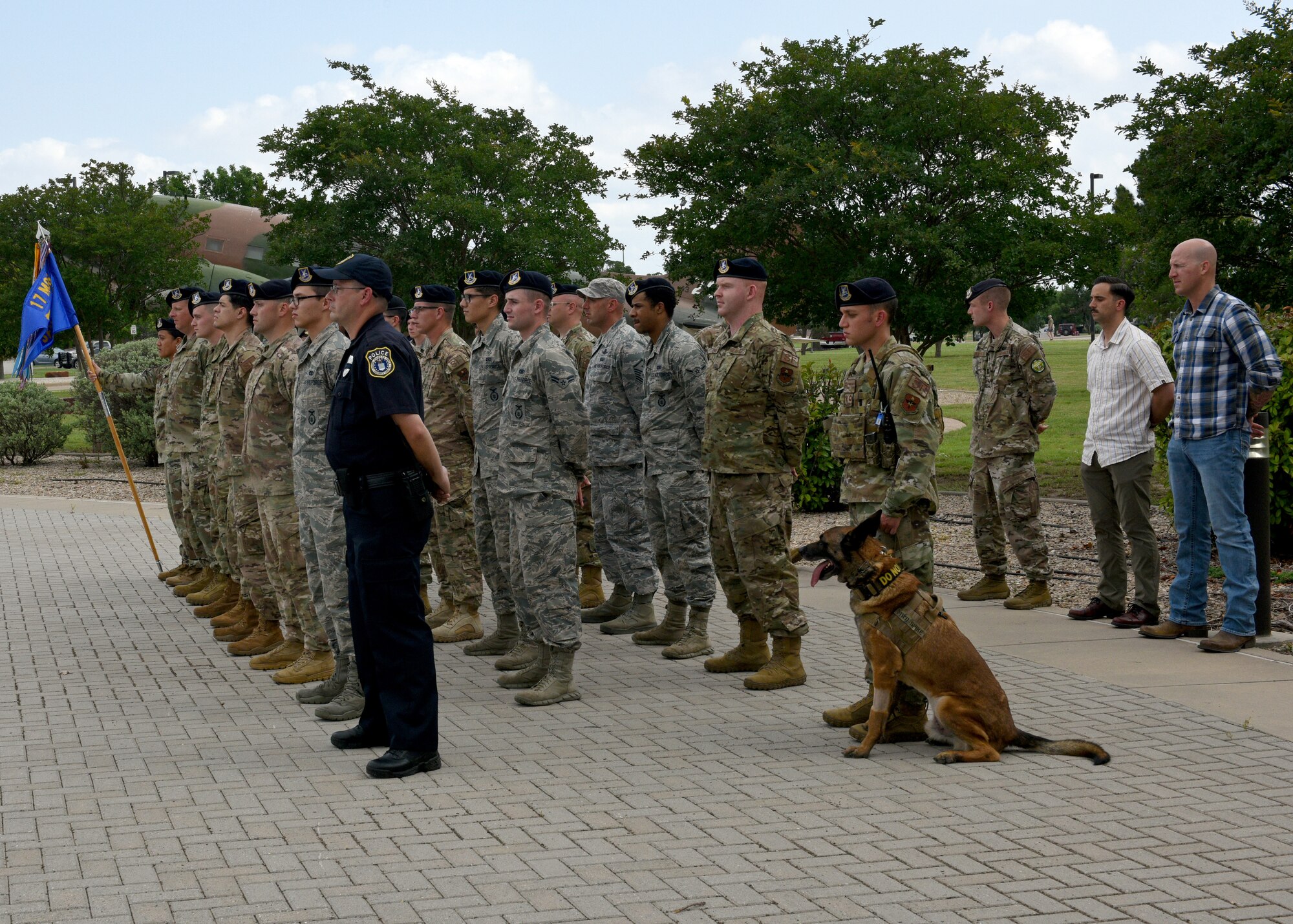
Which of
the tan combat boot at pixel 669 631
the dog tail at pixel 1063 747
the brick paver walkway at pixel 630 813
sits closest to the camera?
the brick paver walkway at pixel 630 813

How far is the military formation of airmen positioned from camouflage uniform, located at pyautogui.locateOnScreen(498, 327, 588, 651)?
0.6 inches

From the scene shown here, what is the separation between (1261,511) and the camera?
7887 millimetres

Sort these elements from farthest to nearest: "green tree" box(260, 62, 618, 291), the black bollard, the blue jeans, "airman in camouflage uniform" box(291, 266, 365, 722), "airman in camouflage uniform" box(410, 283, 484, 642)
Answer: "green tree" box(260, 62, 618, 291) → "airman in camouflage uniform" box(410, 283, 484, 642) → the black bollard → the blue jeans → "airman in camouflage uniform" box(291, 266, 365, 722)

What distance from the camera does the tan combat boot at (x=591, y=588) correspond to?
32.8 feet

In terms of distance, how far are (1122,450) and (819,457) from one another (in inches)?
224

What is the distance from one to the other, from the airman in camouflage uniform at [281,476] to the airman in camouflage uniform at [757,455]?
246 cm

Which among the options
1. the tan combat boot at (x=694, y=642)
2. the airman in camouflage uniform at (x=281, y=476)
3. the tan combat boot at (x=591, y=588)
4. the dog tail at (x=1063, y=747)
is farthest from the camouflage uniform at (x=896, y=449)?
the tan combat boot at (x=591, y=588)

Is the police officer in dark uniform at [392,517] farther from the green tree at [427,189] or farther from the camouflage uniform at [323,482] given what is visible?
the green tree at [427,189]

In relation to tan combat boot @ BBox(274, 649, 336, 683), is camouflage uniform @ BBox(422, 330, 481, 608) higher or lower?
higher

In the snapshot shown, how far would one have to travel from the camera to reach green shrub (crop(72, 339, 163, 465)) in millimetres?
20609

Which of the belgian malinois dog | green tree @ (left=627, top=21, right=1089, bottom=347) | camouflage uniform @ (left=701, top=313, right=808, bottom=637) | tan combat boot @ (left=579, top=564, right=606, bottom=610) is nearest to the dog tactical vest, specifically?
the belgian malinois dog

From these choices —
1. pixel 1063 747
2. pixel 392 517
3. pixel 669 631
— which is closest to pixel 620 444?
pixel 669 631

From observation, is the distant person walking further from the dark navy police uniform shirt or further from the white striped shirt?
the dark navy police uniform shirt

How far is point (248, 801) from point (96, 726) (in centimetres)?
179
